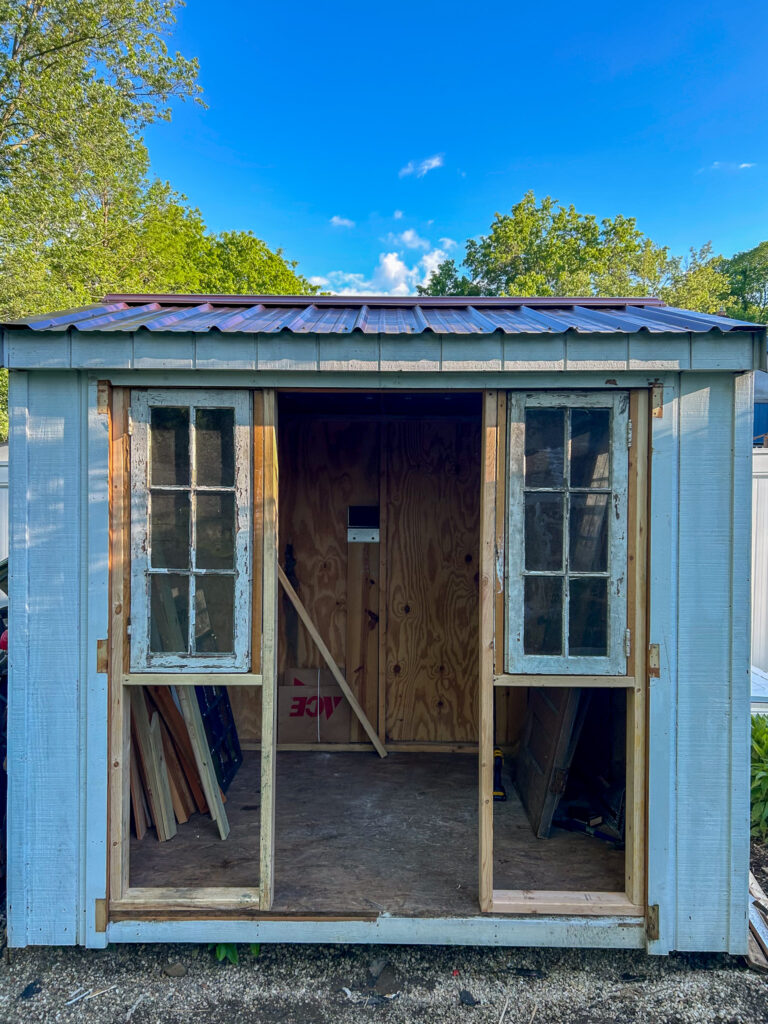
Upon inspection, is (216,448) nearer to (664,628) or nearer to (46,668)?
(46,668)

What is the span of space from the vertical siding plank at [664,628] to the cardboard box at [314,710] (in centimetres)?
242

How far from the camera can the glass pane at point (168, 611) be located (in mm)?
2449

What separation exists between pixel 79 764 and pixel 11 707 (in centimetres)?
39

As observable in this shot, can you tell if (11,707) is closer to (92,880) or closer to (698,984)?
(92,880)

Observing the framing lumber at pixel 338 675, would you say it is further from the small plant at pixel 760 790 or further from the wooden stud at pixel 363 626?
the small plant at pixel 760 790

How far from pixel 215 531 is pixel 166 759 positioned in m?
1.60

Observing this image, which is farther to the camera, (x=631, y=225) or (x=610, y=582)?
(x=631, y=225)

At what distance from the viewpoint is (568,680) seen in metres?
2.41

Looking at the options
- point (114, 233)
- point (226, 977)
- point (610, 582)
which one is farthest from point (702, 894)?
point (114, 233)

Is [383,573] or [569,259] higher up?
[569,259]

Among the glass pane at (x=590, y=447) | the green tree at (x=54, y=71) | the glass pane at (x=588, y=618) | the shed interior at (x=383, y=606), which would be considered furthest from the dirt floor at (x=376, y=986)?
the green tree at (x=54, y=71)

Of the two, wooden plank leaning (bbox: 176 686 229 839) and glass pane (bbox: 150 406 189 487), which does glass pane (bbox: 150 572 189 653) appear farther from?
wooden plank leaning (bbox: 176 686 229 839)

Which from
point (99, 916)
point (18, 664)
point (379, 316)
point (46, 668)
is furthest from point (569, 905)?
point (379, 316)

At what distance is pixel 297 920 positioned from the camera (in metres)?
2.40
